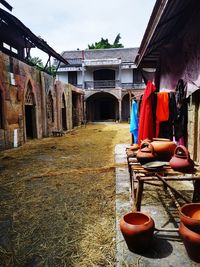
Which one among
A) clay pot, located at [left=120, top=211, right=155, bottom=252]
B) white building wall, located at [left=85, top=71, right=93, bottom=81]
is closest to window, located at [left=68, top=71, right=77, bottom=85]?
white building wall, located at [left=85, top=71, right=93, bottom=81]

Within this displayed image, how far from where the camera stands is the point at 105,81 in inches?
1040

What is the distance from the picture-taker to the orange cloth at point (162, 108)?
422 cm

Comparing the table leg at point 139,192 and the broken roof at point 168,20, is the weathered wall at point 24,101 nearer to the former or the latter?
the broken roof at point 168,20

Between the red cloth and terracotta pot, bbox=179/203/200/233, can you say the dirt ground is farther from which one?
the red cloth

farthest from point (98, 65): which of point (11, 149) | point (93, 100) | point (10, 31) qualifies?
point (11, 149)

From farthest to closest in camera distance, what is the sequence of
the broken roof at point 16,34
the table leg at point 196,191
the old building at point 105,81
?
the old building at point 105,81 → the broken roof at point 16,34 → the table leg at point 196,191

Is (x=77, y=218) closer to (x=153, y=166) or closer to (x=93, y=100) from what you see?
(x=153, y=166)

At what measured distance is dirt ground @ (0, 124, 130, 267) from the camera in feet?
7.80

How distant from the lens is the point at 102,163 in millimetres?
6223

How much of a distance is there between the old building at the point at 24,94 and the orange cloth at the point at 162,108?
19.0 feet

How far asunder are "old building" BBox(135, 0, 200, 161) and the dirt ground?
5.72 feet

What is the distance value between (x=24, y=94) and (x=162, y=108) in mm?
7276

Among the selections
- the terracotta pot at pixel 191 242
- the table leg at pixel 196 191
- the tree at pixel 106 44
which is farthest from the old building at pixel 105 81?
the terracotta pot at pixel 191 242

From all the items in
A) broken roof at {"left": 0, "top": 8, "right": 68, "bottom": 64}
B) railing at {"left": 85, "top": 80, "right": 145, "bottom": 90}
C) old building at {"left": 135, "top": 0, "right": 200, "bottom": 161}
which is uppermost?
broken roof at {"left": 0, "top": 8, "right": 68, "bottom": 64}
